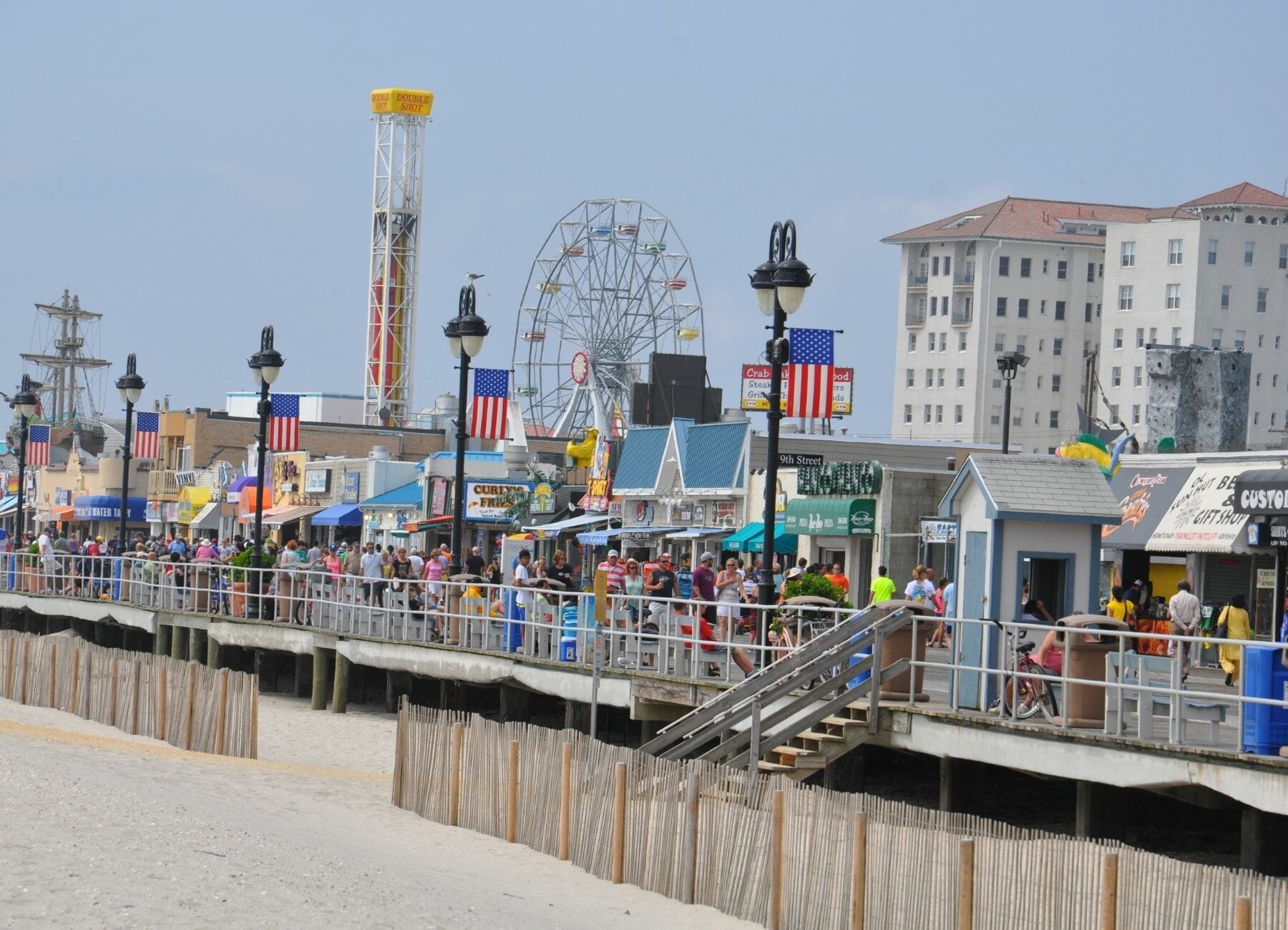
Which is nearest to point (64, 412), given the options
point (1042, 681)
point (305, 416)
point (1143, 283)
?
point (305, 416)

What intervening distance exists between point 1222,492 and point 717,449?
514 inches

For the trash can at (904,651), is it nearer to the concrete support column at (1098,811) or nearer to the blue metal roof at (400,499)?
the concrete support column at (1098,811)

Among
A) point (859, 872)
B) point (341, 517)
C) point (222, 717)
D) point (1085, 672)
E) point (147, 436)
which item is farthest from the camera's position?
point (147, 436)

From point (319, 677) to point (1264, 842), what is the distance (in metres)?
20.8

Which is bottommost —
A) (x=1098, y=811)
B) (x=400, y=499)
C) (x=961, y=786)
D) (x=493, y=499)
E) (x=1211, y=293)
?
(x=961, y=786)

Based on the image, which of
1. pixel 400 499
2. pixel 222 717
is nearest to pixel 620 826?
pixel 222 717

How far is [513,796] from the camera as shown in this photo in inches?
763

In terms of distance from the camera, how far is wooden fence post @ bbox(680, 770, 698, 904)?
16.4 metres

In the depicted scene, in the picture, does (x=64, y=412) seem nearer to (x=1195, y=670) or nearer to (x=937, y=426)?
(x=937, y=426)

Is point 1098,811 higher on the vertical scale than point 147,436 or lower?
lower

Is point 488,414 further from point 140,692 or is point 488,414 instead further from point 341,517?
point 140,692

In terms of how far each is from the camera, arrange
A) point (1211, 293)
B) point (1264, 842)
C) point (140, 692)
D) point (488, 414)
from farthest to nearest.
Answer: point (1211, 293)
point (488, 414)
point (140, 692)
point (1264, 842)

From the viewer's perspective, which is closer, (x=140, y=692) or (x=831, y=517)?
(x=140, y=692)

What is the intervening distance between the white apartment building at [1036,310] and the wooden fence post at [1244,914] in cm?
9198
